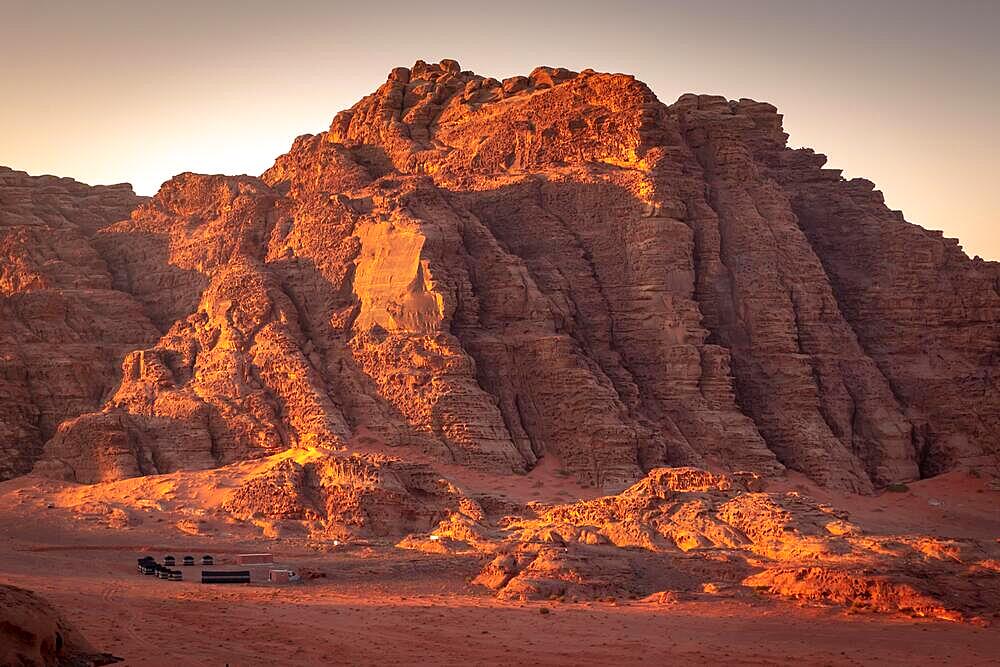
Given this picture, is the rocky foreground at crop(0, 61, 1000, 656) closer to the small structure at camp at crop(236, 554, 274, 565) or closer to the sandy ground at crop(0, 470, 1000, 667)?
the sandy ground at crop(0, 470, 1000, 667)

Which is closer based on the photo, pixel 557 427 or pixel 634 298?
pixel 557 427

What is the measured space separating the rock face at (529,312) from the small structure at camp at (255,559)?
25.9 ft

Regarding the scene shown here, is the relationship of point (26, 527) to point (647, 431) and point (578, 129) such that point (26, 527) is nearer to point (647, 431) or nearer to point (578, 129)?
point (647, 431)

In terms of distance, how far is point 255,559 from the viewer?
37.1 m

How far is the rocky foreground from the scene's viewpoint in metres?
42.2

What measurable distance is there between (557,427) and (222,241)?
16.5m

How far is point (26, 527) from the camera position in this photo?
41.6m

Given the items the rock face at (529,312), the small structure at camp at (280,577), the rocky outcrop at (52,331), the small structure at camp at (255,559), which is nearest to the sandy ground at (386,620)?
the small structure at camp at (280,577)

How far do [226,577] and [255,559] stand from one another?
2.98 metres

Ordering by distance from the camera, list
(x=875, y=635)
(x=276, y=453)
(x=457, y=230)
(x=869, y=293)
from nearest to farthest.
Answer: (x=875, y=635), (x=276, y=453), (x=457, y=230), (x=869, y=293)

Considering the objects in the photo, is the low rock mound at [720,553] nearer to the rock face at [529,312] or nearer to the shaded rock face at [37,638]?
the rock face at [529,312]

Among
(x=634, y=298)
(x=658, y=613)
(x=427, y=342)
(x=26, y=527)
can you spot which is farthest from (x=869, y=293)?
(x=26, y=527)

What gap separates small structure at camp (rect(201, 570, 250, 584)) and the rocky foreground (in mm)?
6329

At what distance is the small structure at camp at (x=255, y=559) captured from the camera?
37.0 m
